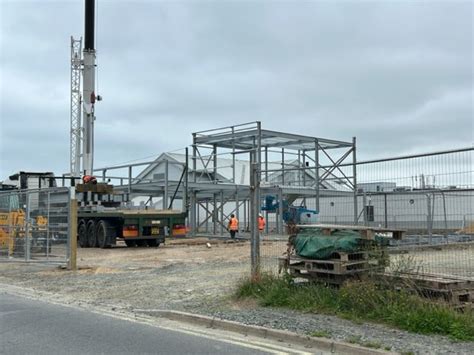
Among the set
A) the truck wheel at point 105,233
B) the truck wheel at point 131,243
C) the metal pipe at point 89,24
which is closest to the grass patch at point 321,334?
the truck wheel at point 105,233

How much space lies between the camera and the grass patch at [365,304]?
750cm

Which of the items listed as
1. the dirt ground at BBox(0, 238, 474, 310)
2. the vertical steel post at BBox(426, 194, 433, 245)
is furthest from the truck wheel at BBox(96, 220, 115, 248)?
the vertical steel post at BBox(426, 194, 433, 245)

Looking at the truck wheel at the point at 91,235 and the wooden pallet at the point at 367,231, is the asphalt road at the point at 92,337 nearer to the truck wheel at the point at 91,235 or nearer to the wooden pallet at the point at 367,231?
the wooden pallet at the point at 367,231

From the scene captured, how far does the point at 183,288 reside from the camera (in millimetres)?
12156

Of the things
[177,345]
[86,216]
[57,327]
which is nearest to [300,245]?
[177,345]

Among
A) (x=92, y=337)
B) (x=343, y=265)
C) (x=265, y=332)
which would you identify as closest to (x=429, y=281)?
(x=343, y=265)

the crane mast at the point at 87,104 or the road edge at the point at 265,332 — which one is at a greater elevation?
the crane mast at the point at 87,104

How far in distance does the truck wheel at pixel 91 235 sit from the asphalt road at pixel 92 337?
15.0 m

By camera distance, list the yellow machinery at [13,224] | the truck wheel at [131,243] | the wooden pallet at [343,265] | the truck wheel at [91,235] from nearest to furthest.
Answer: the wooden pallet at [343,265]
the yellow machinery at [13,224]
the truck wheel at [91,235]
the truck wheel at [131,243]

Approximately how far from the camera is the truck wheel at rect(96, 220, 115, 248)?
24.2 metres

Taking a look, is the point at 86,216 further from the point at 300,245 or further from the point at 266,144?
the point at 300,245

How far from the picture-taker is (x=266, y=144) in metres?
33.5

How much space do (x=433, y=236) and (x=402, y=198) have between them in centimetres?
147

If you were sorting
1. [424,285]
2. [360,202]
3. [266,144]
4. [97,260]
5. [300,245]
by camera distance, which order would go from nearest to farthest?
[424,285]
[300,245]
[360,202]
[97,260]
[266,144]
